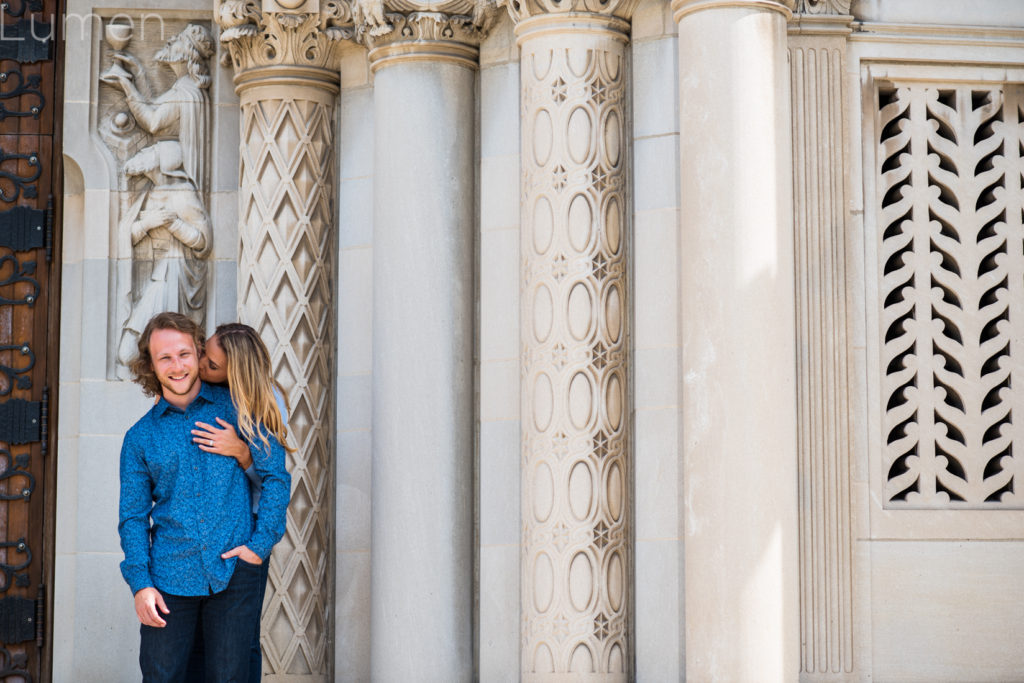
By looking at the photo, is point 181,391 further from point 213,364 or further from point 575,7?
point 575,7

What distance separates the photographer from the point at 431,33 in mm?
7172

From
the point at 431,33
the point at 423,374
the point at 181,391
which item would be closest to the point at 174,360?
the point at 181,391

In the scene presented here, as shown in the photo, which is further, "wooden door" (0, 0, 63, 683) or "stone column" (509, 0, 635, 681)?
"wooden door" (0, 0, 63, 683)

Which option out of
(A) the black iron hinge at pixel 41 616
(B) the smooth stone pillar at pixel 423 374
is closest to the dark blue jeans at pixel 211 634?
(B) the smooth stone pillar at pixel 423 374

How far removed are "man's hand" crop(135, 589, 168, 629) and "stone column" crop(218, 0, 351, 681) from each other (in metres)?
1.91

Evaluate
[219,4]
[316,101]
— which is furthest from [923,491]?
[219,4]

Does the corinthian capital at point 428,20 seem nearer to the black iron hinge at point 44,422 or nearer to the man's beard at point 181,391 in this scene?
the man's beard at point 181,391

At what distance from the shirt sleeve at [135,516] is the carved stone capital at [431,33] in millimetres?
2458

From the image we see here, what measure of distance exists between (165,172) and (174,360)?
7.70 feet

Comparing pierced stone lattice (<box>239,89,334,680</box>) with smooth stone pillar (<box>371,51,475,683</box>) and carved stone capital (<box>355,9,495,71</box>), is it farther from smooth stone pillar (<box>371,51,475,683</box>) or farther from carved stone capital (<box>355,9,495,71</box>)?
carved stone capital (<box>355,9,495,71</box>)

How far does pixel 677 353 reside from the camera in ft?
21.5

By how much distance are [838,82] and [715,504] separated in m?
2.00

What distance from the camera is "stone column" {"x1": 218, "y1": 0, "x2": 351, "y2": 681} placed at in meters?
7.38

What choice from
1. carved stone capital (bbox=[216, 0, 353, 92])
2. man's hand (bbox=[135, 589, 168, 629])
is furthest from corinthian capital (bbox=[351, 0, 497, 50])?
man's hand (bbox=[135, 589, 168, 629])
